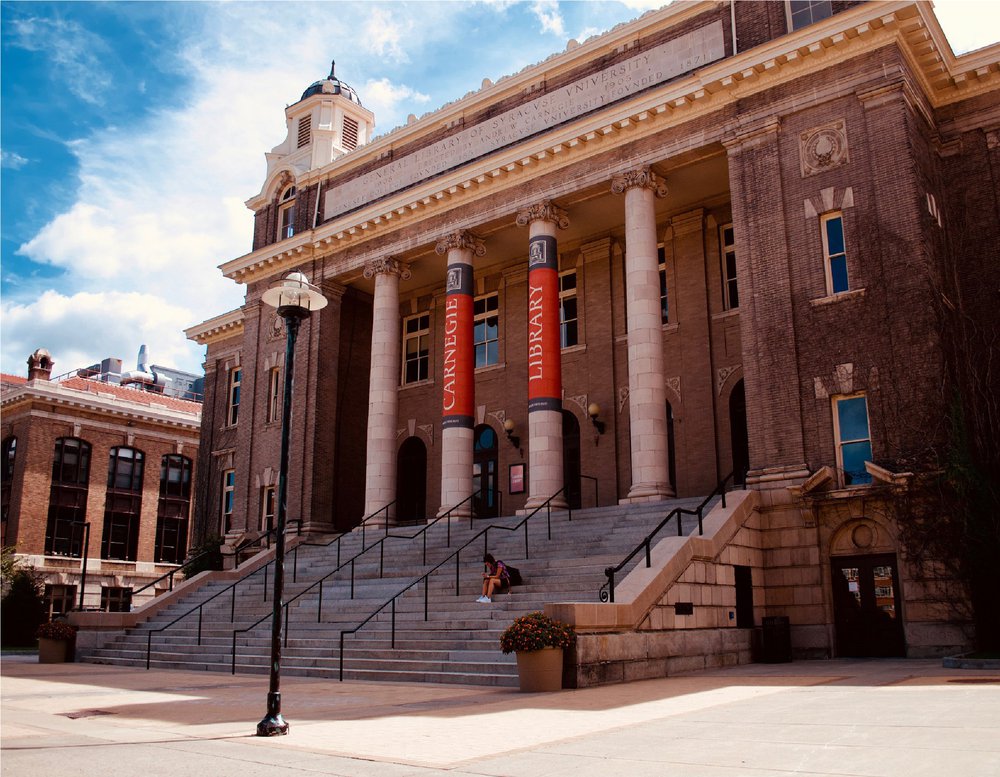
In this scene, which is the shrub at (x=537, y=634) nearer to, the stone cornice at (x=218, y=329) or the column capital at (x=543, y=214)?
the column capital at (x=543, y=214)

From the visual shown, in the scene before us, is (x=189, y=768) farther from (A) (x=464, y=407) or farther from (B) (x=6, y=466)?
(B) (x=6, y=466)

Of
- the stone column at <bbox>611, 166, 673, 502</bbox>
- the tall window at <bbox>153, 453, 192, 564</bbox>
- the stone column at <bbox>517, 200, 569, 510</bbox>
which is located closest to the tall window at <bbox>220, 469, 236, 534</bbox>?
the stone column at <bbox>517, 200, 569, 510</bbox>

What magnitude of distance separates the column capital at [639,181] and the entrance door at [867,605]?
11.5 m

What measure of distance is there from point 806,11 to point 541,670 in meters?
19.0

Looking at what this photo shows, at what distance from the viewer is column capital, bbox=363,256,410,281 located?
32188 mm

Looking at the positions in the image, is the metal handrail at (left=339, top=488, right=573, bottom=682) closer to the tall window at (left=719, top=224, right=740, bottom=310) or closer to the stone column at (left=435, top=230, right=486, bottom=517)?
the stone column at (left=435, top=230, right=486, bottom=517)

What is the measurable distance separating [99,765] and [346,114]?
3357cm

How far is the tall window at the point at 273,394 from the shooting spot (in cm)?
3494

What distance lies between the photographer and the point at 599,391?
2978 centimetres

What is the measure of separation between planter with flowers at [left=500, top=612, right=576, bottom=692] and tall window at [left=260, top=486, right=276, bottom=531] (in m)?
21.5

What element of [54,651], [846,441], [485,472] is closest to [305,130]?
[485,472]

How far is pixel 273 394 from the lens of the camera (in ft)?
116

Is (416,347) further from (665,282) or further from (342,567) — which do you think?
(342,567)

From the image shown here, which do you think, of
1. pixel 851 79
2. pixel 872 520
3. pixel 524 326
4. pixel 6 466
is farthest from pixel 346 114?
pixel 6 466
